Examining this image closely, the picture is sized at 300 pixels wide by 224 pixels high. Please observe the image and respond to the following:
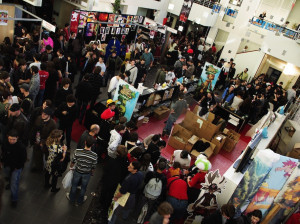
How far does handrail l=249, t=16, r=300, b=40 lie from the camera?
14262 mm

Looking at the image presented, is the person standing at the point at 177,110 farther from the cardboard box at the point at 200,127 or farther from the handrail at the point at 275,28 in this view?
the handrail at the point at 275,28

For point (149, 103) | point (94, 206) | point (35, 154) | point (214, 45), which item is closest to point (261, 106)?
point (149, 103)

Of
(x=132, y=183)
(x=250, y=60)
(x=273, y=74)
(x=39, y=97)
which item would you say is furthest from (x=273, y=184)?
(x=273, y=74)

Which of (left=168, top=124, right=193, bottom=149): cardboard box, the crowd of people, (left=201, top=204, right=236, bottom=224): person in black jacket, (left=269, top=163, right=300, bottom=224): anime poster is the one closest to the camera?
(left=201, top=204, right=236, bottom=224): person in black jacket

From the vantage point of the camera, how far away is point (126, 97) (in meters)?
7.46

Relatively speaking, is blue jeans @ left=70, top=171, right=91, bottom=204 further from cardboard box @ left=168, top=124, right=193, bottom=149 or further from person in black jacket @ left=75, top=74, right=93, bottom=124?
A: cardboard box @ left=168, top=124, right=193, bottom=149

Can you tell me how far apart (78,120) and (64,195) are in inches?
115

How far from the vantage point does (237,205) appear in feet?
17.6

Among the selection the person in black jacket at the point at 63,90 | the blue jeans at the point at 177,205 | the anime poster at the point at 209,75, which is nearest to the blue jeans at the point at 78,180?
the blue jeans at the point at 177,205

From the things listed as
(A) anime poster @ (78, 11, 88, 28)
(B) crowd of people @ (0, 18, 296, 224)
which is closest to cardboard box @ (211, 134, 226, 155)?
(B) crowd of people @ (0, 18, 296, 224)

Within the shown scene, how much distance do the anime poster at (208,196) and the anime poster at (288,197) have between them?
4.14 feet

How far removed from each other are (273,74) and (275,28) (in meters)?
3.30

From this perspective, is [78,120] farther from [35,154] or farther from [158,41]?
[158,41]

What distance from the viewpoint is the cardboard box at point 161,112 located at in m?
9.46
